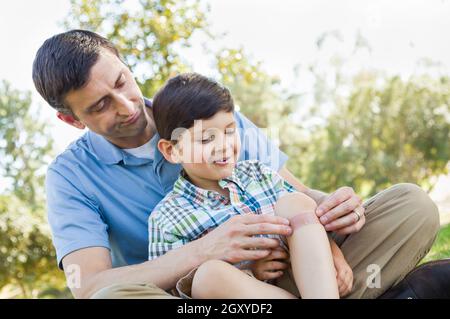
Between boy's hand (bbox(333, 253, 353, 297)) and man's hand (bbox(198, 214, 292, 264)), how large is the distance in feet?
0.78

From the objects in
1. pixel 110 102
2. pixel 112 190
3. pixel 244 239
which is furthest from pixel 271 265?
pixel 110 102

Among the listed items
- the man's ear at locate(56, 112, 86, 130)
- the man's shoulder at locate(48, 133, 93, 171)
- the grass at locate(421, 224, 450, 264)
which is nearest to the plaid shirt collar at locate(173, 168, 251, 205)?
the man's shoulder at locate(48, 133, 93, 171)

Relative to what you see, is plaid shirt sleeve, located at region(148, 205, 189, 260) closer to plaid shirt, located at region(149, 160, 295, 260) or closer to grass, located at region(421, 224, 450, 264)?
plaid shirt, located at region(149, 160, 295, 260)

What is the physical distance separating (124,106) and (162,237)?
2.03 feet

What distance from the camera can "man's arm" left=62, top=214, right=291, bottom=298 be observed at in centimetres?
200

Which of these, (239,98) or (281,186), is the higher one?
(281,186)

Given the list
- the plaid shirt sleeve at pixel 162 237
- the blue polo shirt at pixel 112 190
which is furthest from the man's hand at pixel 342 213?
the blue polo shirt at pixel 112 190

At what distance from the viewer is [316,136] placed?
1108 cm

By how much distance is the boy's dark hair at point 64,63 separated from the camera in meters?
2.49

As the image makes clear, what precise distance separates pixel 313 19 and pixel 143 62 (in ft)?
16.7

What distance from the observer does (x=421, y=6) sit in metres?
9.66
